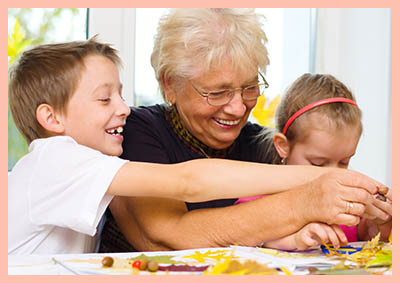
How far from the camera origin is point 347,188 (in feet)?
3.86

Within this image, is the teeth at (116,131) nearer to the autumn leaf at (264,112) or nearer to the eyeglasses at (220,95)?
the eyeglasses at (220,95)

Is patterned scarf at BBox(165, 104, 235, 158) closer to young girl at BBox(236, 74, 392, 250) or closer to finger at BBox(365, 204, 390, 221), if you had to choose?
young girl at BBox(236, 74, 392, 250)

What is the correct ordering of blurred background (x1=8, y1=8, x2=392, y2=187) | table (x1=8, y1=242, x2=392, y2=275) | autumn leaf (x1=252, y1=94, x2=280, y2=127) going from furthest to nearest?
blurred background (x1=8, y1=8, x2=392, y2=187)
autumn leaf (x1=252, y1=94, x2=280, y2=127)
table (x1=8, y1=242, x2=392, y2=275)

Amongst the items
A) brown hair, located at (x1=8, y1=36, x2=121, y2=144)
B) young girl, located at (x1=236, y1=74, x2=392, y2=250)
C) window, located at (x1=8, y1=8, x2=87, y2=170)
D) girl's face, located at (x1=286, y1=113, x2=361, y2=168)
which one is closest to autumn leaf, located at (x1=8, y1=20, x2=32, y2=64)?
window, located at (x1=8, y1=8, x2=87, y2=170)

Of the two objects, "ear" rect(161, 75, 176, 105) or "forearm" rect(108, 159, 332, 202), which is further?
"ear" rect(161, 75, 176, 105)

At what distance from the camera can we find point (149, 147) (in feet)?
5.26

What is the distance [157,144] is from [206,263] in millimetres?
654

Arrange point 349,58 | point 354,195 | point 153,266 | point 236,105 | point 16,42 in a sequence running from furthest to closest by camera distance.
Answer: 1. point 349,58
2. point 16,42
3. point 236,105
4. point 354,195
5. point 153,266

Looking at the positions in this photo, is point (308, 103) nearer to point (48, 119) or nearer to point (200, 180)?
point (200, 180)

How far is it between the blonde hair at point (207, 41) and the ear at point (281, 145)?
0.80 ft

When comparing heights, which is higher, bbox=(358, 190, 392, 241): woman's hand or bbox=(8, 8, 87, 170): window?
bbox=(8, 8, 87, 170): window

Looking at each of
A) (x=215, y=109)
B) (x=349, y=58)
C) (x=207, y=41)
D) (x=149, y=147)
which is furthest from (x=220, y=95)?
(x=349, y=58)

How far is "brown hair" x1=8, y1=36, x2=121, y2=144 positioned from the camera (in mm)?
1449

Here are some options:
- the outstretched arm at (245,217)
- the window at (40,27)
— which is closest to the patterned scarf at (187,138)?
the outstretched arm at (245,217)
